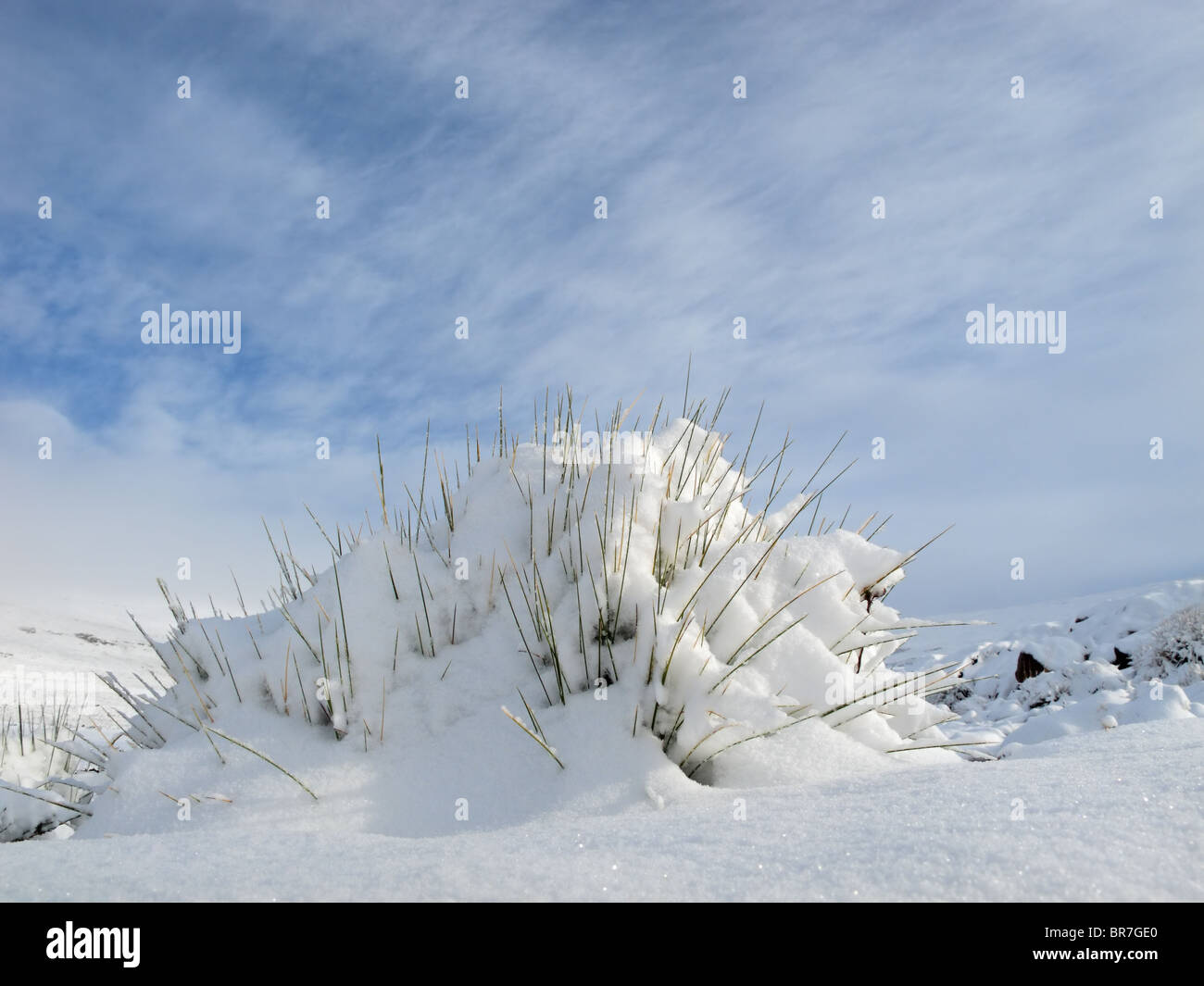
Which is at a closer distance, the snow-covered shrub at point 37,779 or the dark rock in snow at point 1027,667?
the snow-covered shrub at point 37,779

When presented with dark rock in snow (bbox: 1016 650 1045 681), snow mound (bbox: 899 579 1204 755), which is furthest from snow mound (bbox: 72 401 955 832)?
dark rock in snow (bbox: 1016 650 1045 681)

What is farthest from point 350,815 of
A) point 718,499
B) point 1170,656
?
point 1170,656

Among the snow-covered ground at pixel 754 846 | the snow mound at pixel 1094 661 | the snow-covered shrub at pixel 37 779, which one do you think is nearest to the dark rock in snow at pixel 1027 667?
the snow mound at pixel 1094 661

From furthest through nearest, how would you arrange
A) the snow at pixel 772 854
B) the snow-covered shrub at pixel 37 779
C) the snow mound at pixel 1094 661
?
the snow mound at pixel 1094 661 → the snow-covered shrub at pixel 37 779 → the snow at pixel 772 854

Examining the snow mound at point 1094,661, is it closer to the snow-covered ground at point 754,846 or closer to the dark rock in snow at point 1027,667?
the dark rock in snow at point 1027,667

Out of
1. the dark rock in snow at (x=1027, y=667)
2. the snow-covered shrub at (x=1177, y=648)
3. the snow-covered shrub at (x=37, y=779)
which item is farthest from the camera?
the dark rock in snow at (x=1027, y=667)

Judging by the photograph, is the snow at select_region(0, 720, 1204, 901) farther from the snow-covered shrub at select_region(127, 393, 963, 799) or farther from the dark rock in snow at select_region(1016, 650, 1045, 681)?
the dark rock in snow at select_region(1016, 650, 1045, 681)

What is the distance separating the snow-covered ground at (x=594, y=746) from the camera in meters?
1.11

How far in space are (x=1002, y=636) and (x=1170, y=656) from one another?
2.88 metres

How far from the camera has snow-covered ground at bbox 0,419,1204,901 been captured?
3.65 feet

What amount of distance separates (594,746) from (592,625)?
15.2 inches

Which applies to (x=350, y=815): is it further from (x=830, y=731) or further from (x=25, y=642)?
(x=25, y=642)

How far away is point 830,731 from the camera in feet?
6.58

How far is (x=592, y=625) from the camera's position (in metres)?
2.16
